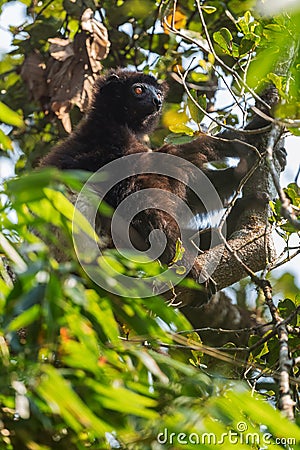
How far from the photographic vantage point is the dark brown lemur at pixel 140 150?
187 inches

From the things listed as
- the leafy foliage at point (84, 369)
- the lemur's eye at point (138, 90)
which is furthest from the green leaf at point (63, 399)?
the lemur's eye at point (138, 90)

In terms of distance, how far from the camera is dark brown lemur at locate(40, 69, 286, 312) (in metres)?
4.75

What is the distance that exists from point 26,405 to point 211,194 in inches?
146

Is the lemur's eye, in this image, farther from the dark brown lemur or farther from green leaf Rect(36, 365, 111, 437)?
green leaf Rect(36, 365, 111, 437)

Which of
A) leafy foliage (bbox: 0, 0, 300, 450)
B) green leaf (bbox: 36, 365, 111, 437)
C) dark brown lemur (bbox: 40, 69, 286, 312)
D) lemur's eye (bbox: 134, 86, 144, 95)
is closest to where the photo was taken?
green leaf (bbox: 36, 365, 111, 437)

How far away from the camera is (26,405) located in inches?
69.5

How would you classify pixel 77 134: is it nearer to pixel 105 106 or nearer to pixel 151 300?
pixel 105 106

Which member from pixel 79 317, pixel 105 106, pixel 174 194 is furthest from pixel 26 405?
pixel 105 106

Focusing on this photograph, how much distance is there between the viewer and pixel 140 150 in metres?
5.31

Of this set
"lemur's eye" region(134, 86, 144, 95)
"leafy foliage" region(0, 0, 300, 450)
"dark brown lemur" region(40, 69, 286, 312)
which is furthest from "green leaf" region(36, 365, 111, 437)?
"lemur's eye" region(134, 86, 144, 95)

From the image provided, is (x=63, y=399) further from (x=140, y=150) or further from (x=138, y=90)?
(x=138, y=90)

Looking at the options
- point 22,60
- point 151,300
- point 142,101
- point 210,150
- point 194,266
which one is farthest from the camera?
point 22,60

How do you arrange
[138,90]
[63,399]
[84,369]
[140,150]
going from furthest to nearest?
[138,90]
[140,150]
[84,369]
[63,399]

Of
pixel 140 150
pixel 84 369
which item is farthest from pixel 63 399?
pixel 140 150
